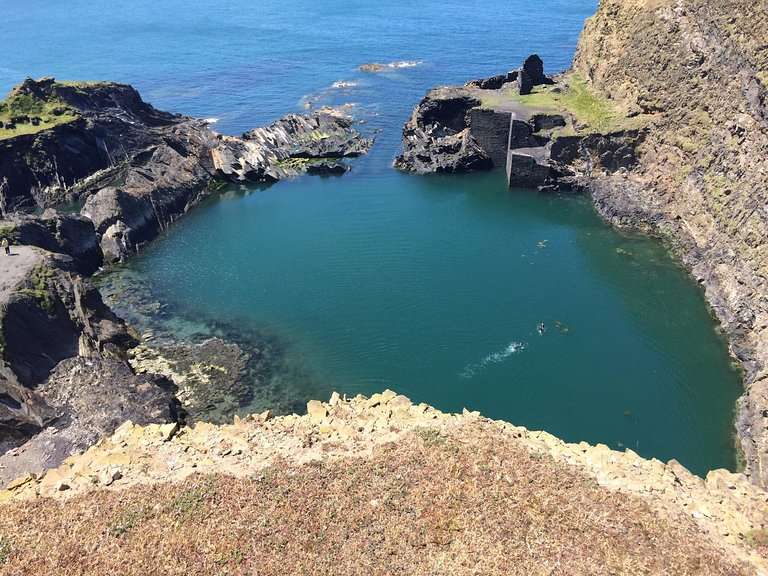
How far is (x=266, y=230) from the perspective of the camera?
60.9 m

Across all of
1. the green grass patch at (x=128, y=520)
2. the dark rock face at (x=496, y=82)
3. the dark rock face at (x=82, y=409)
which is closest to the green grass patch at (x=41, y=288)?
the dark rock face at (x=82, y=409)

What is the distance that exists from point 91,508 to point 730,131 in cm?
5309

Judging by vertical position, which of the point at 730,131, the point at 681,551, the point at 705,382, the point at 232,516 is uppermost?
the point at 730,131

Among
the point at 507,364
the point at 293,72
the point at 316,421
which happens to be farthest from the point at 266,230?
the point at 293,72

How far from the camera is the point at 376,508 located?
21516mm

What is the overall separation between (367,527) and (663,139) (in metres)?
51.6

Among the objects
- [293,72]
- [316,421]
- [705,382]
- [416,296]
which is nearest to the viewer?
[316,421]

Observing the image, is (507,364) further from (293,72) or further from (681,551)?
(293,72)

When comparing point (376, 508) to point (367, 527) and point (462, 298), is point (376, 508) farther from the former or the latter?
point (462, 298)

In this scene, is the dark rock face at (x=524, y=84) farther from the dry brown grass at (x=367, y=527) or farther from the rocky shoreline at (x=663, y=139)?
the dry brown grass at (x=367, y=527)

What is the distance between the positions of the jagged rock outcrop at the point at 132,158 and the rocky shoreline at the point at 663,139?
1435cm

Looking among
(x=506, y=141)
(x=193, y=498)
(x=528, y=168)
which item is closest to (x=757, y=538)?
(x=193, y=498)

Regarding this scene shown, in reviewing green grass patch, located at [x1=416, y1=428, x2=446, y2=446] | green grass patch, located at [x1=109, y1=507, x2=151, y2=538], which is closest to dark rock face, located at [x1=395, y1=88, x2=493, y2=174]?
green grass patch, located at [x1=416, y1=428, x2=446, y2=446]

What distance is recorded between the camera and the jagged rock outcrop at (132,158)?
61312mm
